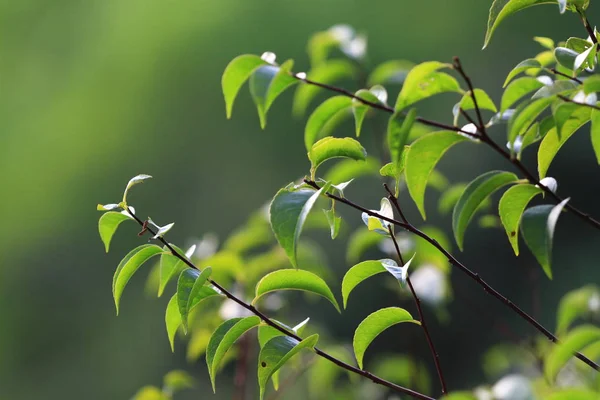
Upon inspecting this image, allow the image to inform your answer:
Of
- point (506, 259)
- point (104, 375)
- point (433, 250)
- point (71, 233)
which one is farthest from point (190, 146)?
point (433, 250)

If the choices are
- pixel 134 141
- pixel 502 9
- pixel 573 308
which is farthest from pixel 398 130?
pixel 134 141

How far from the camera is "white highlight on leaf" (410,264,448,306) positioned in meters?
0.87

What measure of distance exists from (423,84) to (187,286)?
0.64 ft

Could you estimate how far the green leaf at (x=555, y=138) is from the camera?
1.34 feet

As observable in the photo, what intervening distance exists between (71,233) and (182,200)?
1.61ft

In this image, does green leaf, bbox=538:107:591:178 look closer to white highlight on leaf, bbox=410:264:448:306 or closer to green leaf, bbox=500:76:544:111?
green leaf, bbox=500:76:544:111

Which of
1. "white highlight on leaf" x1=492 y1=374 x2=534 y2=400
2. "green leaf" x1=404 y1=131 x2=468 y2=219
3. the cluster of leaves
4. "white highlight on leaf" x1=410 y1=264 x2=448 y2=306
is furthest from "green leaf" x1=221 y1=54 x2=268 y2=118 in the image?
"white highlight on leaf" x1=410 y1=264 x2=448 y2=306

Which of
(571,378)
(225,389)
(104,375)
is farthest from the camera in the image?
(104,375)

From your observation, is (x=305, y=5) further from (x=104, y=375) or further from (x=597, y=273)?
(x=104, y=375)

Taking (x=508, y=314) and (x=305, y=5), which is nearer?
(x=508, y=314)

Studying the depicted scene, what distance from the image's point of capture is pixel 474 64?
95.4 inches

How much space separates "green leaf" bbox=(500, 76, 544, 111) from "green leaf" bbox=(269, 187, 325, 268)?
0.37ft

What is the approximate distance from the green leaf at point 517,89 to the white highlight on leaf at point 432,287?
1.64ft

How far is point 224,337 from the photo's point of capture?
45 cm
